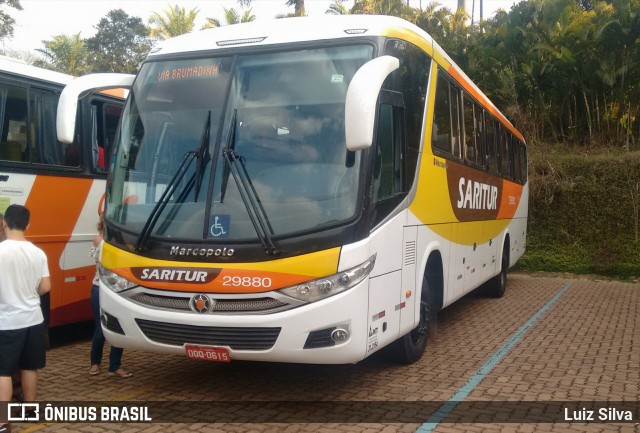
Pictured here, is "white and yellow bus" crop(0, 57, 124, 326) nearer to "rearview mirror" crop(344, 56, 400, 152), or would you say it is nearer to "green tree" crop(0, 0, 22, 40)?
"rearview mirror" crop(344, 56, 400, 152)

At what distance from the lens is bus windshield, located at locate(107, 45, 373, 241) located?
543 cm

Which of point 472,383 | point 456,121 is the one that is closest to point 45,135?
point 456,121

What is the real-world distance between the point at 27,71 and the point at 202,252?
13.2ft

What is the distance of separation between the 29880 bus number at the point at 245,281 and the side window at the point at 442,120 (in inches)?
121

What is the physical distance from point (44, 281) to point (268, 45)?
111 inches

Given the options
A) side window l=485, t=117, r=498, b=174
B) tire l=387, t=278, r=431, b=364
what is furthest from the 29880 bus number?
side window l=485, t=117, r=498, b=174

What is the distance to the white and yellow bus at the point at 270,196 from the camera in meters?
5.27

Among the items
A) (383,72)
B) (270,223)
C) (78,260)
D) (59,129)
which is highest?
(383,72)

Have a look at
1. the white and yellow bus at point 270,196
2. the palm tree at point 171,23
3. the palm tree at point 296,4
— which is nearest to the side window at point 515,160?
the white and yellow bus at point 270,196

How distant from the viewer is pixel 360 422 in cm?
538

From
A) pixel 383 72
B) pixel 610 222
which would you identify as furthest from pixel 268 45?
pixel 610 222

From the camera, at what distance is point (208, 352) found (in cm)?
538

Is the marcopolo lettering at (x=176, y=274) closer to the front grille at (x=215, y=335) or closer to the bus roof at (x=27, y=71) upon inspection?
the front grille at (x=215, y=335)

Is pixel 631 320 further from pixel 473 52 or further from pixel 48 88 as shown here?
pixel 473 52
